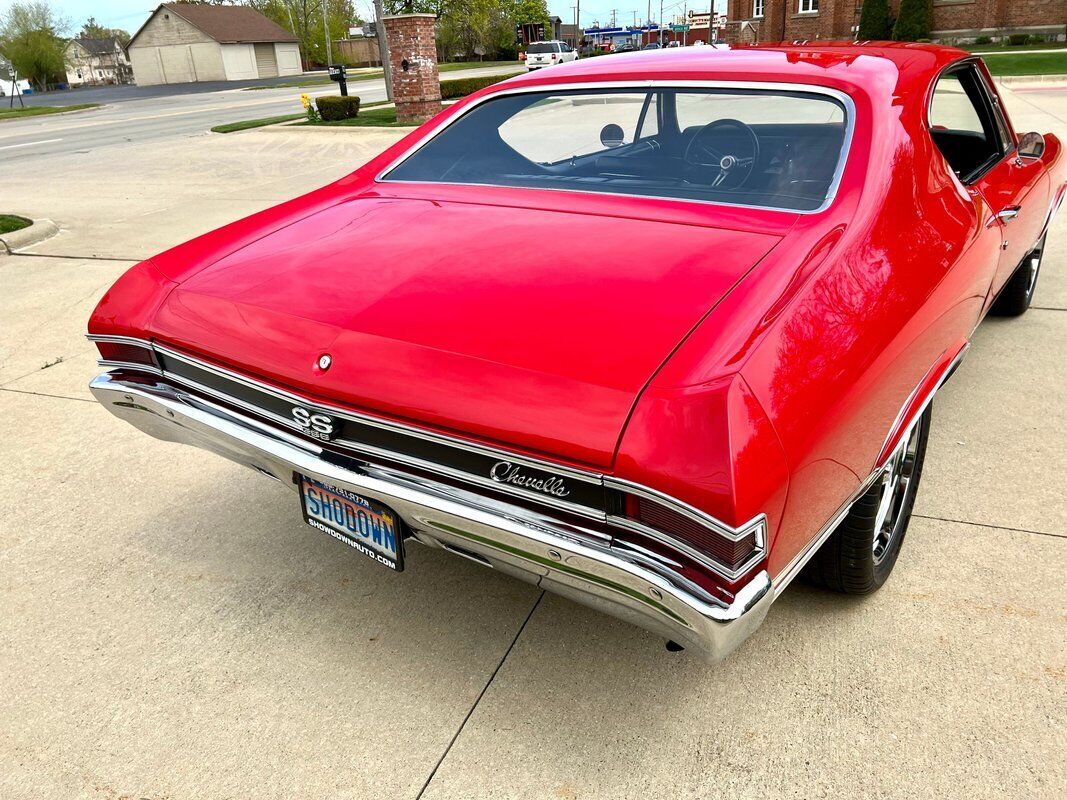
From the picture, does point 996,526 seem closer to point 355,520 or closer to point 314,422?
point 355,520

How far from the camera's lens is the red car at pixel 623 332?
5.39 ft

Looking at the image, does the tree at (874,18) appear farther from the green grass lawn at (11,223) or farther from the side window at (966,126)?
the side window at (966,126)

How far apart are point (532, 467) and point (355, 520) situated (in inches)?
26.7

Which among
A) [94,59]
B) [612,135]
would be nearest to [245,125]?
[612,135]

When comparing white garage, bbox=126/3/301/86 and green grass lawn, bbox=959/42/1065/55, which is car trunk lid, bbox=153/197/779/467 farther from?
white garage, bbox=126/3/301/86

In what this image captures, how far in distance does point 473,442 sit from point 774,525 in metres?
0.63

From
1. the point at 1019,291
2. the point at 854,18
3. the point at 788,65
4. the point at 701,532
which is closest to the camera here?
the point at 701,532

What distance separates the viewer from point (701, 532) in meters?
1.59

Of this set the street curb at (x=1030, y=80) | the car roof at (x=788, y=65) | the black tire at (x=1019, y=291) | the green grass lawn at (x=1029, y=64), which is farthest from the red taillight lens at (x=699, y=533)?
the green grass lawn at (x=1029, y=64)

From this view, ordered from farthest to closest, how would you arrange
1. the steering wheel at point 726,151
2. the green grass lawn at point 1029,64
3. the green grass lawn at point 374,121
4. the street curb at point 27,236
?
1. the green grass lawn at point 1029,64
2. the green grass lawn at point 374,121
3. the street curb at point 27,236
4. the steering wheel at point 726,151

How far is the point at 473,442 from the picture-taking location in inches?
70.2

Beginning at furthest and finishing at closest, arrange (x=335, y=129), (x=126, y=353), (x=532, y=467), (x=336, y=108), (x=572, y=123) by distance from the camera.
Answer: (x=336, y=108) < (x=335, y=129) < (x=572, y=123) < (x=126, y=353) < (x=532, y=467)

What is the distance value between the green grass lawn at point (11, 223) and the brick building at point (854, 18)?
35799 mm

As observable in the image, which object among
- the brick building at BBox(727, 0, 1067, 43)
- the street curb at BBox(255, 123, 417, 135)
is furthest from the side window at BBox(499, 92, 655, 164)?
the brick building at BBox(727, 0, 1067, 43)
